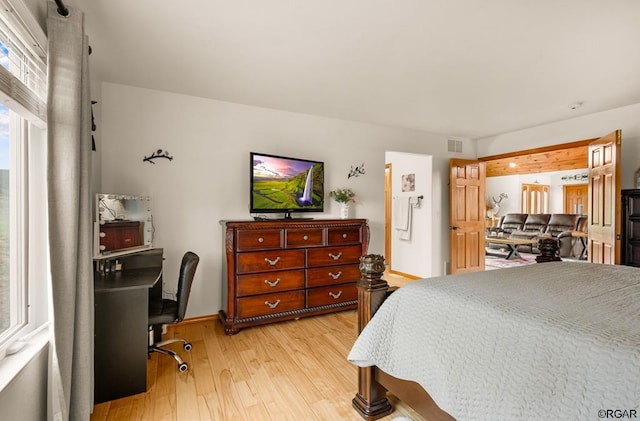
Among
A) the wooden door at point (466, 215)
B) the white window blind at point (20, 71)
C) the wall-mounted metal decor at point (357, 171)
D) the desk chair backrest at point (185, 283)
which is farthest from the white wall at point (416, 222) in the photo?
the white window blind at point (20, 71)

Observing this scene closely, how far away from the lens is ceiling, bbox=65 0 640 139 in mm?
1835

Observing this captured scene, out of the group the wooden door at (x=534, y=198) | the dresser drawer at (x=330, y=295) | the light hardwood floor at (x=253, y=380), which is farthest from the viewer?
the wooden door at (x=534, y=198)

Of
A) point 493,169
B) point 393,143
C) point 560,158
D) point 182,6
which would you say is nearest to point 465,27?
point 182,6

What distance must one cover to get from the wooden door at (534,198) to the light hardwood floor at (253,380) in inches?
386

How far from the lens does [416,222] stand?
5.25 meters

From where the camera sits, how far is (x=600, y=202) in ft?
11.5

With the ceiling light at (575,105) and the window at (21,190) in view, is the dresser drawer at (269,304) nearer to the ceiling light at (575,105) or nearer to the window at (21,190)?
the window at (21,190)

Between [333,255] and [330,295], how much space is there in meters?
0.44

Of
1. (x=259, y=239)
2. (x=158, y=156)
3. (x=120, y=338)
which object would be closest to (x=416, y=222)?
(x=259, y=239)

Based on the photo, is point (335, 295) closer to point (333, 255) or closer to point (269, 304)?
point (333, 255)

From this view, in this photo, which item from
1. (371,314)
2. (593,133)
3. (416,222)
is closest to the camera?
(371,314)

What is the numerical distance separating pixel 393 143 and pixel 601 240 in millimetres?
2672

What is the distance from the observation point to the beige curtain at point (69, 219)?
1.43 meters

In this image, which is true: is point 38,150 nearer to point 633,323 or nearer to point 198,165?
point 198,165
